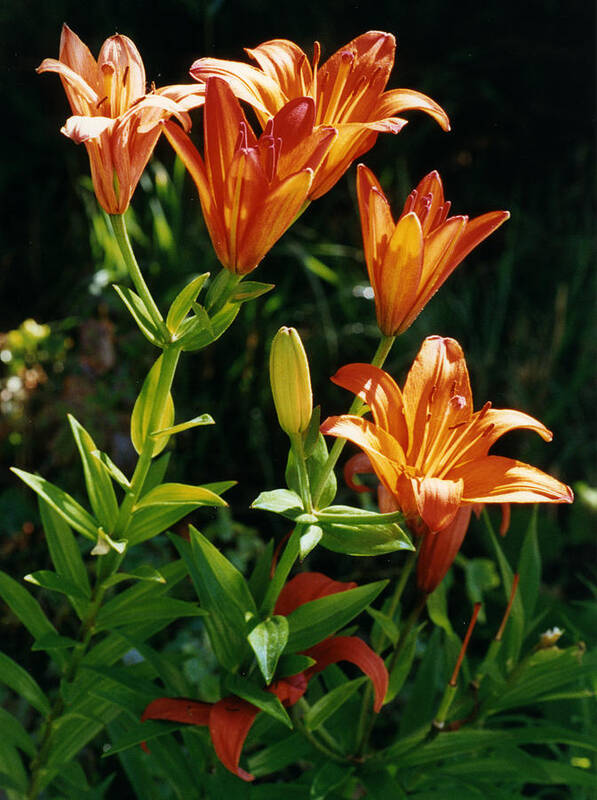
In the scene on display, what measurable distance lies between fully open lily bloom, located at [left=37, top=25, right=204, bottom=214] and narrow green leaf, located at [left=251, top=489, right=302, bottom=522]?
0.24 metres

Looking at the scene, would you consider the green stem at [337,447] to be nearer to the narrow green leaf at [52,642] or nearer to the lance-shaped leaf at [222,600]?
the lance-shaped leaf at [222,600]

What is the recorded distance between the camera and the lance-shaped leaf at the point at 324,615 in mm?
735

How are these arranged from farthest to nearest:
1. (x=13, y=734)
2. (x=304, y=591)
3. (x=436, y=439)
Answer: (x=13, y=734) → (x=304, y=591) → (x=436, y=439)

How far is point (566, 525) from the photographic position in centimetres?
189

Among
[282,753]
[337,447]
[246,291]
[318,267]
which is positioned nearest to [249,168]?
[246,291]

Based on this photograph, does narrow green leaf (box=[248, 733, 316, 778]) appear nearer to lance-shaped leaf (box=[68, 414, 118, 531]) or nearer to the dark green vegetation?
lance-shaped leaf (box=[68, 414, 118, 531])

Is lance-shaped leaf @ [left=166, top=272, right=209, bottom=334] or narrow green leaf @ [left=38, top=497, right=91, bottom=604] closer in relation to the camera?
lance-shaped leaf @ [left=166, top=272, right=209, bottom=334]

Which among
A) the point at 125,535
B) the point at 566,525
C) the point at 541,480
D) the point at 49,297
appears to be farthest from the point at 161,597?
the point at 49,297

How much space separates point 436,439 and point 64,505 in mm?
299

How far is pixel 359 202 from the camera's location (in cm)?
66

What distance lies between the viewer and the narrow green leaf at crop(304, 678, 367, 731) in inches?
31.8

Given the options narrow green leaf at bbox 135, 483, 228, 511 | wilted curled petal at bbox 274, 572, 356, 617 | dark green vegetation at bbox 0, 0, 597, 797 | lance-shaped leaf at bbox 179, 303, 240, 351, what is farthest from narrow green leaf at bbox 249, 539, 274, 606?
dark green vegetation at bbox 0, 0, 597, 797

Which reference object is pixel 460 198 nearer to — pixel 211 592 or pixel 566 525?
pixel 566 525

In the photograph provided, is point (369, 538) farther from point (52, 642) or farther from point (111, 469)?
point (52, 642)
